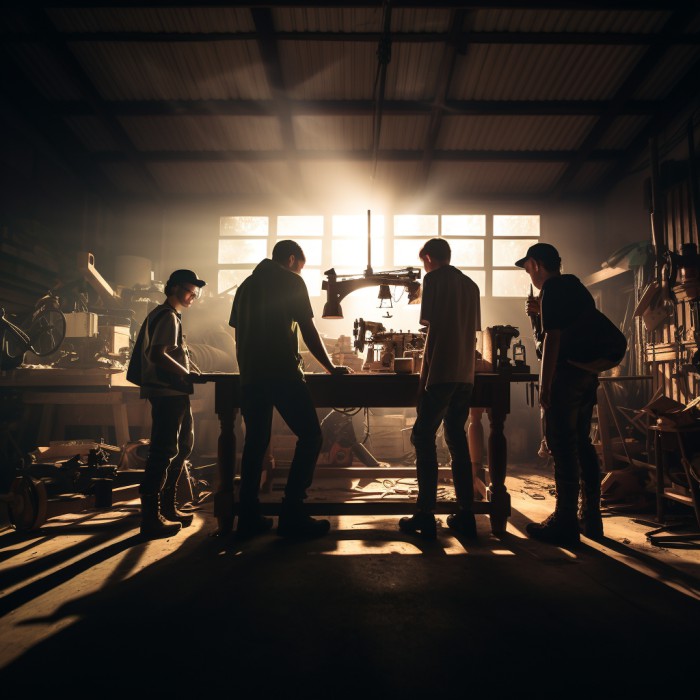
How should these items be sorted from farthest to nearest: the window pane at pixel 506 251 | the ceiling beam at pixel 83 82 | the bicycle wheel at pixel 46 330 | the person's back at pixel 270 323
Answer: the window pane at pixel 506 251 < the bicycle wheel at pixel 46 330 < the ceiling beam at pixel 83 82 < the person's back at pixel 270 323

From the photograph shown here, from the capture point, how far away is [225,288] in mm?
9266

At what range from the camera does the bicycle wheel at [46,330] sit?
6.08 m

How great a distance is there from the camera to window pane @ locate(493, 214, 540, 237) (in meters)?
9.06

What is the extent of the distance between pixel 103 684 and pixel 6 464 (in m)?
4.62

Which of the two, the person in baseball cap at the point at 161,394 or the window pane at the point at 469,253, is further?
the window pane at the point at 469,253

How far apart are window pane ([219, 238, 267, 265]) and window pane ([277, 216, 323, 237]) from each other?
1.54 feet

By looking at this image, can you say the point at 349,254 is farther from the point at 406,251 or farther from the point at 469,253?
the point at 469,253

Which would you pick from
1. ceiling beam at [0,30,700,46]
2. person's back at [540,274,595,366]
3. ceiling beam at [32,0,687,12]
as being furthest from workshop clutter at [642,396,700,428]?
ceiling beam at [0,30,700,46]

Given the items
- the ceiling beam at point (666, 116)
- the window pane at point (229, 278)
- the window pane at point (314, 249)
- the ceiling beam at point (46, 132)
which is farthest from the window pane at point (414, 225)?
the ceiling beam at point (46, 132)

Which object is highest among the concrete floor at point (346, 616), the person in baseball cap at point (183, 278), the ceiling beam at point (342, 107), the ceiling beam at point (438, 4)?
the ceiling beam at point (438, 4)

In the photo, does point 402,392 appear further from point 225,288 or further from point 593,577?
point 225,288

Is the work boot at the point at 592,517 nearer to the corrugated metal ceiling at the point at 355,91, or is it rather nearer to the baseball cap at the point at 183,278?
the baseball cap at the point at 183,278

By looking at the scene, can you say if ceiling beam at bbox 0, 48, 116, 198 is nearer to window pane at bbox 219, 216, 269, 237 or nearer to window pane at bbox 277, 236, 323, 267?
window pane at bbox 219, 216, 269, 237

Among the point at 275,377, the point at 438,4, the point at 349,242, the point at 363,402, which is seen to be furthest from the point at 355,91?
the point at 275,377
